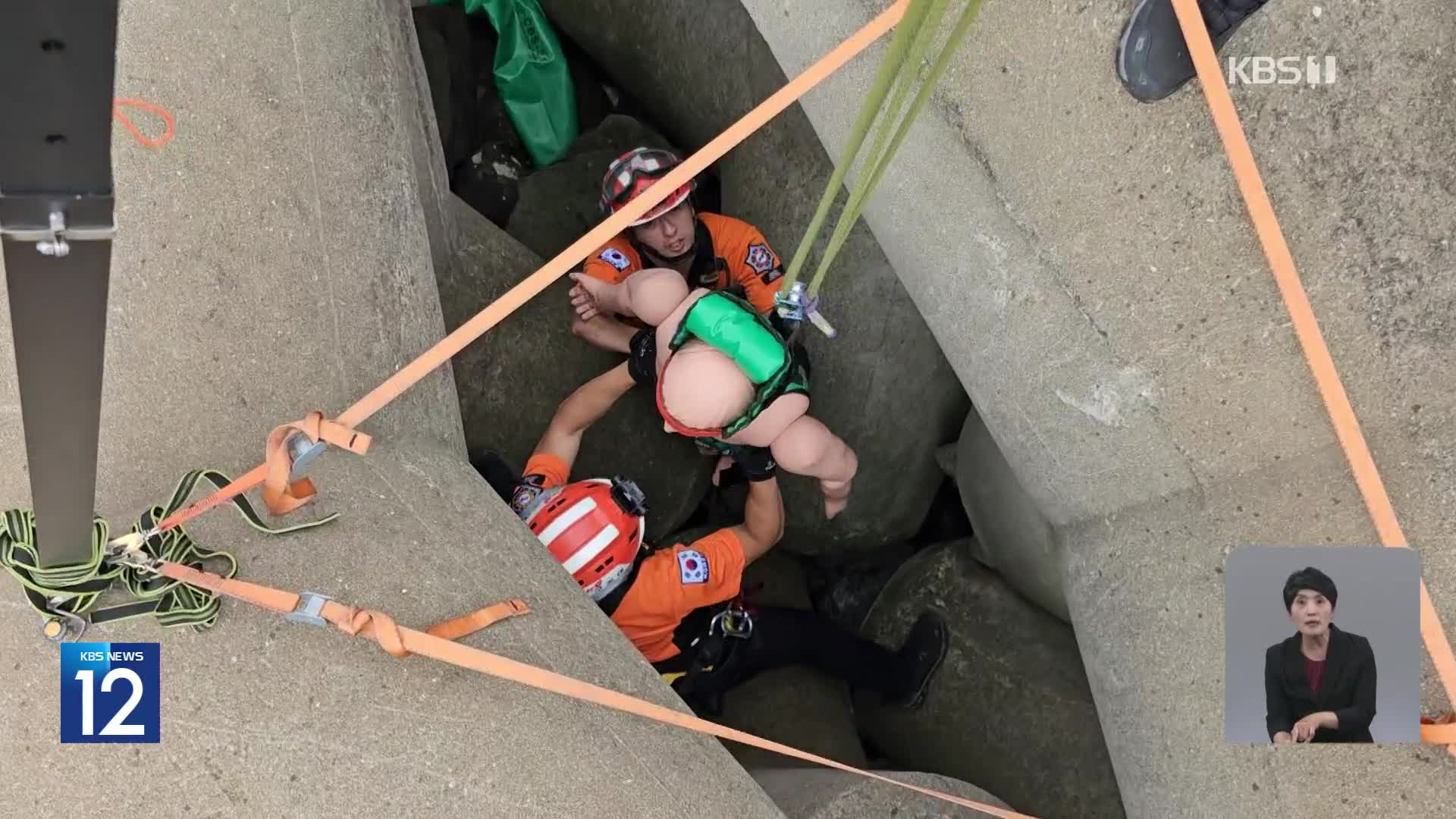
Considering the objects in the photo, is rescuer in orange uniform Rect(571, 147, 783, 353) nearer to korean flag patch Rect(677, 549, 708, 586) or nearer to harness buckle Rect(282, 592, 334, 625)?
korean flag patch Rect(677, 549, 708, 586)

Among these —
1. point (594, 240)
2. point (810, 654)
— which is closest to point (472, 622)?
point (594, 240)

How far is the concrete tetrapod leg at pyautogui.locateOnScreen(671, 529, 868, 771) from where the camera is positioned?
66.3 inches

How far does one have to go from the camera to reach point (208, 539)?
38.3 inches

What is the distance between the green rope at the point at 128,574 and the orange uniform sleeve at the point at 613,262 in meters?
0.89

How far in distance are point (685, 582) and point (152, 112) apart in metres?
1.00

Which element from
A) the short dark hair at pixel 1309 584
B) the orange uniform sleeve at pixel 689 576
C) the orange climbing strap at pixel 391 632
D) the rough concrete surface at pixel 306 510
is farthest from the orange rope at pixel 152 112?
the short dark hair at pixel 1309 584

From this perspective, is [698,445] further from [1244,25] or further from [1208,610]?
[1244,25]

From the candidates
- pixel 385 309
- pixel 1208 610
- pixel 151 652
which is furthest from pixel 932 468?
pixel 151 652

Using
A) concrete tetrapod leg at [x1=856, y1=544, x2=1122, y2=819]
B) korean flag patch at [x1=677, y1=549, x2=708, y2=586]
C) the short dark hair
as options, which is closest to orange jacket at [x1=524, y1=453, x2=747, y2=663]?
korean flag patch at [x1=677, y1=549, x2=708, y2=586]

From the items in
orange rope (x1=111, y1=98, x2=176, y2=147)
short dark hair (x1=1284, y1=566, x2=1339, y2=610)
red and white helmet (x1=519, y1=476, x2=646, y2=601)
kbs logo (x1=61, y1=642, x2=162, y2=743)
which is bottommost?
kbs logo (x1=61, y1=642, x2=162, y2=743)

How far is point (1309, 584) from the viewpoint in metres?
0.91

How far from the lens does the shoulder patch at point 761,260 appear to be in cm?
177

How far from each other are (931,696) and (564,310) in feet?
3.24

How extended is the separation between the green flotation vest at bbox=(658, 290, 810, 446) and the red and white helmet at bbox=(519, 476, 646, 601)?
0.62 feet
